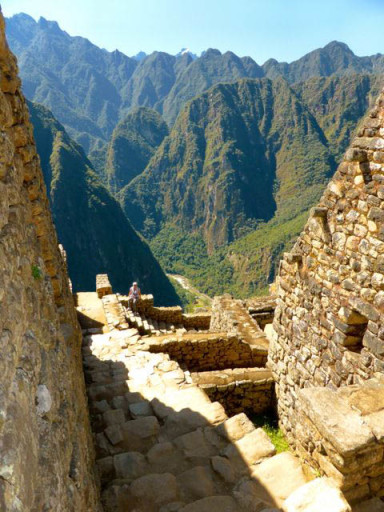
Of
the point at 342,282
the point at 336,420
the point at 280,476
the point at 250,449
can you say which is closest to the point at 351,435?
the point at 336,420

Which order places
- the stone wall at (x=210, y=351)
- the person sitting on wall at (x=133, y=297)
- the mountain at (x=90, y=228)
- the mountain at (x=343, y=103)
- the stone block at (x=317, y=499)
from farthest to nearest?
1. the mountain at (x=343, y=103)
2. the mountain at (x=90, y=228)
3. the person sitting on wall at (x=133, y=297)
4. the stone wall at (x=210, y=351)
5. the stone block at (x=317, y=499)

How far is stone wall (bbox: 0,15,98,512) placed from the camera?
1319mm

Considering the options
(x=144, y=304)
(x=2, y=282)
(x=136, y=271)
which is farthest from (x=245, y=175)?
(x=2, y=282)

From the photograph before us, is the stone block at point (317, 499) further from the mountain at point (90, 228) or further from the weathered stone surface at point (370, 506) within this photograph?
the mountain at point (90, 228)

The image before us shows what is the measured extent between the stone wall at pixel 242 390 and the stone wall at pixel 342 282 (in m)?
0.74

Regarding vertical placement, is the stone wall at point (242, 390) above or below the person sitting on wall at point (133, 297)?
above

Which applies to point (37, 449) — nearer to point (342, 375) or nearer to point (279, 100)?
point (342, 375)

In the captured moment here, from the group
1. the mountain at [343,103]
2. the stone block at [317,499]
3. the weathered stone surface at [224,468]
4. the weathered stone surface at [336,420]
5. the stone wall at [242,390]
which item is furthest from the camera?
the mountain at [343,103]

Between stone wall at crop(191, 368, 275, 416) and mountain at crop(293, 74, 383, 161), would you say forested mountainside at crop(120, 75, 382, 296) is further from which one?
stone wall at crop(191, 368, 275, 416)

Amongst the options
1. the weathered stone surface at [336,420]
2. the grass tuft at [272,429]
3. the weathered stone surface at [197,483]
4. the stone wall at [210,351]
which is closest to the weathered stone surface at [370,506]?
the weathered stone surface at [336,420]

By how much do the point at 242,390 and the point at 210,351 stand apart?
8.35 feet

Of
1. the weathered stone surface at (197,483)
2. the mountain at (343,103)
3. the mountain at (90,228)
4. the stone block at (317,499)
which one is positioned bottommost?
the mountain at (90,228)

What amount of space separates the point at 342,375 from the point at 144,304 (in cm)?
993

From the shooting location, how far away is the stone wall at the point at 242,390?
6.48 meters
